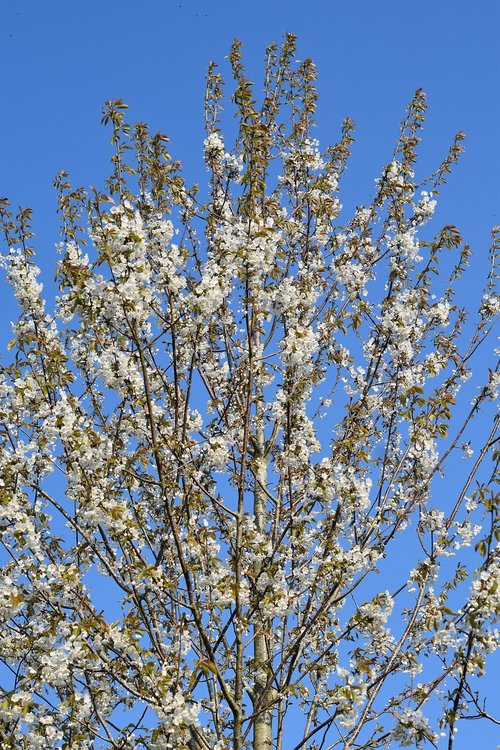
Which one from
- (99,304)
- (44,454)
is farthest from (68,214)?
(44,454)

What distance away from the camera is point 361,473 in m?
6.96

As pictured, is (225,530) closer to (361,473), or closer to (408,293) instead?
(361,473)

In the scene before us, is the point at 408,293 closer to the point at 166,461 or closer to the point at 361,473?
the point at 361,473

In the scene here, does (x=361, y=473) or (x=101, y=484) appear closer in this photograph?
(x=101, y=484)

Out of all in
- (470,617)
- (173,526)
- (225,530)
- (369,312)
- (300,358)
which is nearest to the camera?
(470,617)

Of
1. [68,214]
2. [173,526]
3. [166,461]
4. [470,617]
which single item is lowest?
[470,617]

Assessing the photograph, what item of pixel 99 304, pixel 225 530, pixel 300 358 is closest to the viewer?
pixel 99 304

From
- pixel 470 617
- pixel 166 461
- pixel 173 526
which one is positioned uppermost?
pixel 166 461

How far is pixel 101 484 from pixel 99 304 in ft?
3.87

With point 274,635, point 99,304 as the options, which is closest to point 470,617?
point 274,635

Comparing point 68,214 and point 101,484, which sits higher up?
point 68,214

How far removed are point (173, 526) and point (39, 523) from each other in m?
1.32

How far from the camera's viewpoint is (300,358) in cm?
661

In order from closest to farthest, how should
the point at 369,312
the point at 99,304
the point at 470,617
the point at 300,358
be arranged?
1. the point at 470,617
2. the point at 99,304
3. the point at 300,358
4. the point at 369,312
